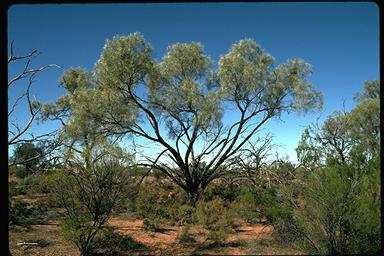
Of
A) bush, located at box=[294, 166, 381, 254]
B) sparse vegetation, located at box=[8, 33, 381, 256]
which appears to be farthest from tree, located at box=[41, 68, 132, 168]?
bush, located at box=[294, 166, 381, 254]

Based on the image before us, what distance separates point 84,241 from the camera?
7.20 meters

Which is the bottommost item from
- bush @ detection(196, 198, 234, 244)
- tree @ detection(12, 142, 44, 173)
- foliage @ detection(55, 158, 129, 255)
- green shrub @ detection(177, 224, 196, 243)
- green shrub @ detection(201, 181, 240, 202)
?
green shrub @ detection(177, 224, 196, 243)

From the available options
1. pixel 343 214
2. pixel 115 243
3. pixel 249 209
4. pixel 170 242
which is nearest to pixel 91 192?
pixel 115 243

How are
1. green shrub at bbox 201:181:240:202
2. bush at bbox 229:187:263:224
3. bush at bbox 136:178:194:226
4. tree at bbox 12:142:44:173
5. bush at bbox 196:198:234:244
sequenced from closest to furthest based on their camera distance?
tree at bbox 12:142:44:173 < bush at bbox 196:198:234:244 < bush at bbox 229:187:263:224 < bush at bbox 136:178:194:226 < green shrub at bbox 201:181:240:202

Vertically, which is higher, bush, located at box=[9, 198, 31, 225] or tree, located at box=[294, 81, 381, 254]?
tree, located at box=[294, 81, 381, 254]

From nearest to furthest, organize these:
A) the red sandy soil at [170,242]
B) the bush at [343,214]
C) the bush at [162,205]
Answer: the bush at [343,214] < the red sandy soil at [170,242] < the bush at [162,205]

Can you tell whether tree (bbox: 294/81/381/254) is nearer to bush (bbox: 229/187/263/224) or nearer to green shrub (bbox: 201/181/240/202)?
bush (bbox: 229/187/263/224)

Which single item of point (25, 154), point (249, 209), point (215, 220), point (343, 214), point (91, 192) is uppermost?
point (25, 154)

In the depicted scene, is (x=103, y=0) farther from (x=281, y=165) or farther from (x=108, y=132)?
(x=108, y=132)

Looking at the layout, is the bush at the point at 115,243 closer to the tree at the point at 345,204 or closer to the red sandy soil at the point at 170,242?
the red sandy soil at the point at 170,242

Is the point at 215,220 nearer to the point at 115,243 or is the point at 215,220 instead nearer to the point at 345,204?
the point at 115,243

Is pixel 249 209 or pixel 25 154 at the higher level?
pixel 25 154

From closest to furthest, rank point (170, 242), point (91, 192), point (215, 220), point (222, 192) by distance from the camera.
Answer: point (91, 192) < point (170, 242) < point (215, 220) < point (222, 192)

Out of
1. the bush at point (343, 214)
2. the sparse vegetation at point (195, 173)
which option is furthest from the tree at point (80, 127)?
the bush at point (343, 214)
